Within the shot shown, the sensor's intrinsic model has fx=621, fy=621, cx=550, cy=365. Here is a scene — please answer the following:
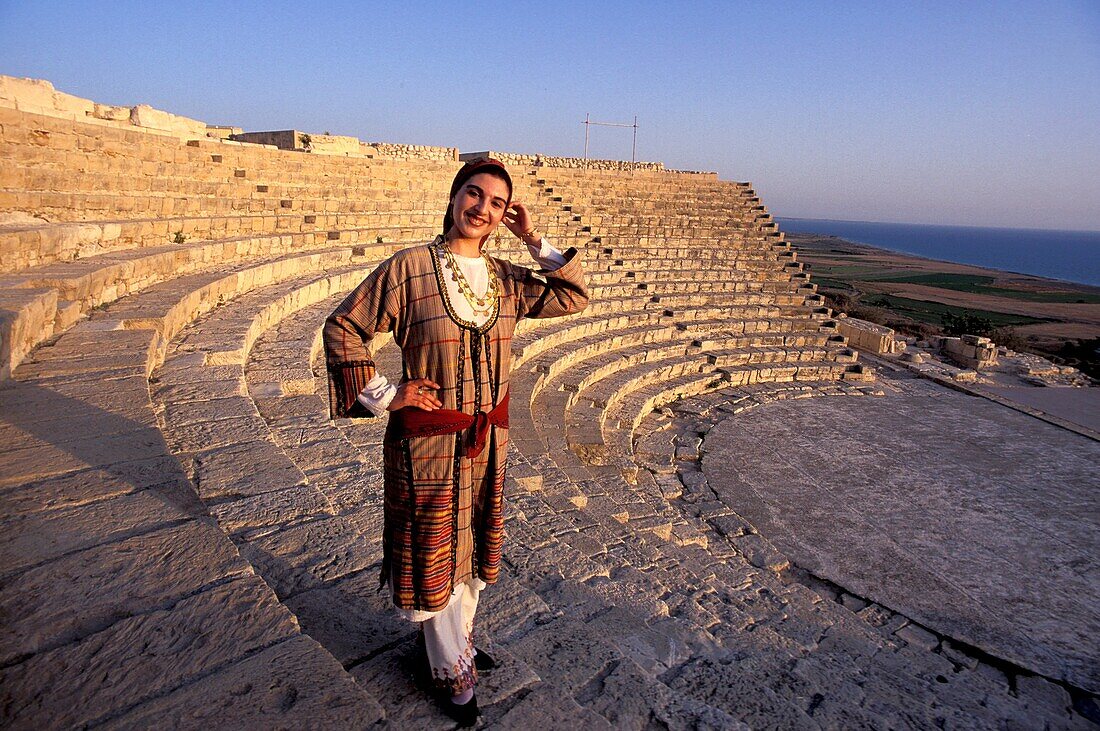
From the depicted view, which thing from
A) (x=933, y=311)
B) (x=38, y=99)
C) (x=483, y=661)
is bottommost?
(x=933, y=311)

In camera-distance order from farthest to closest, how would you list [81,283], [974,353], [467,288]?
[974,353] < [81,283] < [467,288]

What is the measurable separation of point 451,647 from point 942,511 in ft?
19.7

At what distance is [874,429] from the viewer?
8586 mm

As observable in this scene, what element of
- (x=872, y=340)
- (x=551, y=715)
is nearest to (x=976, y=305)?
(x=872, y=340)

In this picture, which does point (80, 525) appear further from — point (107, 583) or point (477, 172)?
point (477, 172)

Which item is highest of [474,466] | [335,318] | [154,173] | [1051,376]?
[154,173]

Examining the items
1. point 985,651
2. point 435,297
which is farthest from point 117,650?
point 985,651

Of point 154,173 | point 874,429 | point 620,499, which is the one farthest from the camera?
point 874,429

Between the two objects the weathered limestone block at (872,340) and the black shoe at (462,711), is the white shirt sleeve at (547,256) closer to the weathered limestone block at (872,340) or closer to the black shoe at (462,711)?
the black shoe at (462,711)

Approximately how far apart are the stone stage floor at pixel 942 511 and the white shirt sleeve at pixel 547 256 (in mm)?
3953

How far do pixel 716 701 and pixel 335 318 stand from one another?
199cm

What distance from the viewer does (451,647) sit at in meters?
1.76

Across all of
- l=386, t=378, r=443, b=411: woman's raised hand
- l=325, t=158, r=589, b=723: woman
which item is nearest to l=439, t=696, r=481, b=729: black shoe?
l=325, t=158, r=589, b=723: woman

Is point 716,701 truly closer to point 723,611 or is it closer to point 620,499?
point 723,611
